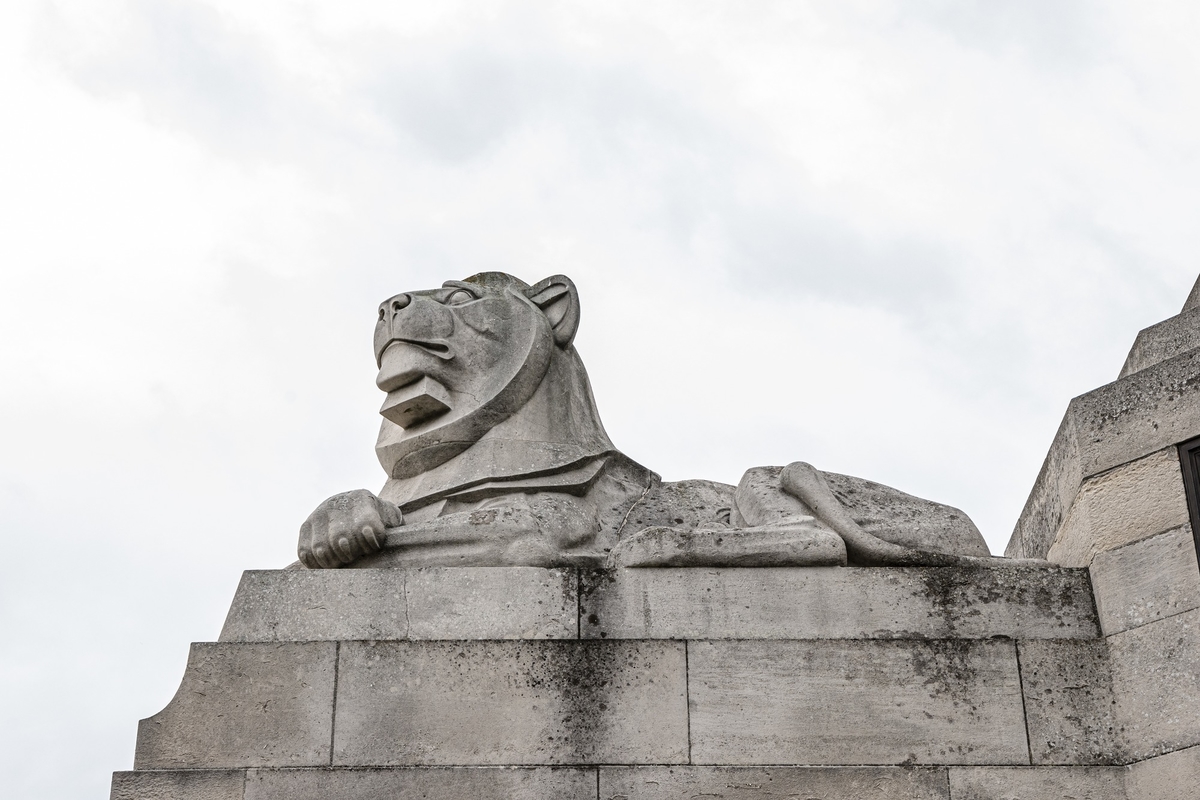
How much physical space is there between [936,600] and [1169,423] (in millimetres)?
1616

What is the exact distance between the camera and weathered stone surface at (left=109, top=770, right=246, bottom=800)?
8211 millimetres

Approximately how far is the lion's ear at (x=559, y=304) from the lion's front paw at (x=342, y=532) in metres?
2.06

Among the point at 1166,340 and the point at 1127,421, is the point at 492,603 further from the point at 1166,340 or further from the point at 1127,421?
the point at 1166,340

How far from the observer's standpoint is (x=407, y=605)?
8.80 m

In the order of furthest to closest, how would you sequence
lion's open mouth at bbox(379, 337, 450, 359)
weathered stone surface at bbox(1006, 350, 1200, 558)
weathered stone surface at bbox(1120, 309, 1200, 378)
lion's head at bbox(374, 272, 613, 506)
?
lion's open mouth at bbox(379, 337, 450, 359) → lion's head at bbox(374, 272, 613, 506) → weathered stone surface at bbox(1120, 309, 1200, 378) → weathered stone surface at bbox(1006, 350, 1200, 558)

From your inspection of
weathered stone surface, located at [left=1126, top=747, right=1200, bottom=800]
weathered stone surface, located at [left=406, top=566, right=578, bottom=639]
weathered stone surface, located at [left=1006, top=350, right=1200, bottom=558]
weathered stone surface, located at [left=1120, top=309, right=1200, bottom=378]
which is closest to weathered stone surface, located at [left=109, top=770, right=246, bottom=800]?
weathered stone surface, located at [left=406, top=566, right=578, bottom=639]

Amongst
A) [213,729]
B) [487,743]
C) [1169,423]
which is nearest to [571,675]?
[487,743]

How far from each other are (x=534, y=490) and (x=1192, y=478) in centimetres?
373

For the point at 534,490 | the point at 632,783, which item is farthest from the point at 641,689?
the point at 534,490

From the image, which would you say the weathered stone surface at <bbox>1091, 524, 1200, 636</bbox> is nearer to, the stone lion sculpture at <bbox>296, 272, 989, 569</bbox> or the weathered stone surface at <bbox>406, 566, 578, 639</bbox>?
the stone lion sculpture at <bbox>296, 272, 989, 569</bbox>

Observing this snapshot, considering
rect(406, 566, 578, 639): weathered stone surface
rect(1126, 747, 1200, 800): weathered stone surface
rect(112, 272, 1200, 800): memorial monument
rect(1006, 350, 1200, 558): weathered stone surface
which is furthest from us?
rect(1006, 350, 1200, 558): weathered stone surface

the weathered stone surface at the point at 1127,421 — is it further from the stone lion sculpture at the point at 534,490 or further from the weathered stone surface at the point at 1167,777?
the weathered stone surface at the point at 1167,777

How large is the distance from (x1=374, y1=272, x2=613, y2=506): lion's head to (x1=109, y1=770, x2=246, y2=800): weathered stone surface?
2172 millimetres

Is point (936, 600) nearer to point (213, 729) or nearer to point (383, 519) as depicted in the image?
point (383, 519)
